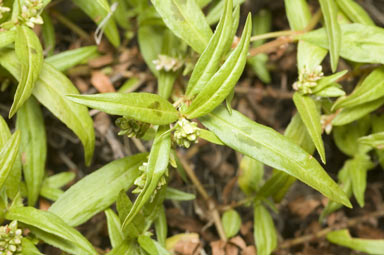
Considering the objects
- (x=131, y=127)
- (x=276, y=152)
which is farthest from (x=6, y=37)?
(x=276, y=152)

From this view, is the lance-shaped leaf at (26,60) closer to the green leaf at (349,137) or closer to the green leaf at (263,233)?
the green leaf at (263,233)

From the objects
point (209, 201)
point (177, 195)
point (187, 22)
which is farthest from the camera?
point (209, 201)

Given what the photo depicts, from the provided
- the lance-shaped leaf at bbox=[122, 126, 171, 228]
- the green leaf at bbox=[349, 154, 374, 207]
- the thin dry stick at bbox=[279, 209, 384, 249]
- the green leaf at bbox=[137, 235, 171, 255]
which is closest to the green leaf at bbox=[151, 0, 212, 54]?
the lance-shaped leaf at bbox=[122, 126, 171, 228]

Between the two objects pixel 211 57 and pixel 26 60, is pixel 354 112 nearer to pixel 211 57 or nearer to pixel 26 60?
pixel 211 57

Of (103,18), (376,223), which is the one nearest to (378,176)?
(376,223)

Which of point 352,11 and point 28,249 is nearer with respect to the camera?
point 28,249

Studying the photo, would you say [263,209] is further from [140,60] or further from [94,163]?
[140,60]

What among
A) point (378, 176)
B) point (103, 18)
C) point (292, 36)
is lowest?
point (378, 176)
